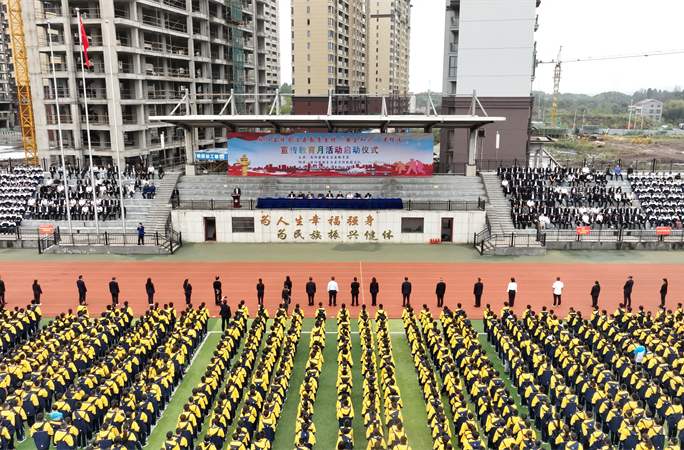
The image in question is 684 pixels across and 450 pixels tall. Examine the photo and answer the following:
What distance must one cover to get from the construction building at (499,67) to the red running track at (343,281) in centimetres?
1692

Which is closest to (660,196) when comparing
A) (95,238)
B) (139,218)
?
(139,218)

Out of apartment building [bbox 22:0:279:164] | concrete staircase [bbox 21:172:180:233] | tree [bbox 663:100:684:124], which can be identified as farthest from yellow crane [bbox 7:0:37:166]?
tree [bbox 663:100:684:124]

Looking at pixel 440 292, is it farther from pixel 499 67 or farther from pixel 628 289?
pixel 499 67

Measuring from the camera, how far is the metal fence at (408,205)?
27.7 m

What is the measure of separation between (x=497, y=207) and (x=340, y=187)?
8.86 metres

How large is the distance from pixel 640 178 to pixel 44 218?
34.5 meters

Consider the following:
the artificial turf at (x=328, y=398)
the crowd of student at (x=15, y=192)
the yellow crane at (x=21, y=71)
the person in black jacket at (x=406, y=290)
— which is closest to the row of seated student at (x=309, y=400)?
the artificial turf at (x=328, y=398)

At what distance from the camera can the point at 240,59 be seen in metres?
59.7

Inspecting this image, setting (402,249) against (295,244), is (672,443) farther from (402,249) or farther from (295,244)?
(295,244)

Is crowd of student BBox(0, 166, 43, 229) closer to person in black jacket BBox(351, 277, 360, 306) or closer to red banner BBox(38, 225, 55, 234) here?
red banner BBox(38, 225, 55, 234)

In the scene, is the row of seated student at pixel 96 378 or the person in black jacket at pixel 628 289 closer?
the row of seated student at pixel 96 378

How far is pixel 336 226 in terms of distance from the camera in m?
27.6

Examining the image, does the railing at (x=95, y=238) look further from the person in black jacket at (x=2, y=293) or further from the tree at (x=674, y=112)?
the tree at (x=674, y=112)

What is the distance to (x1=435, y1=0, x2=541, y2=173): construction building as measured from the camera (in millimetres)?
38625
